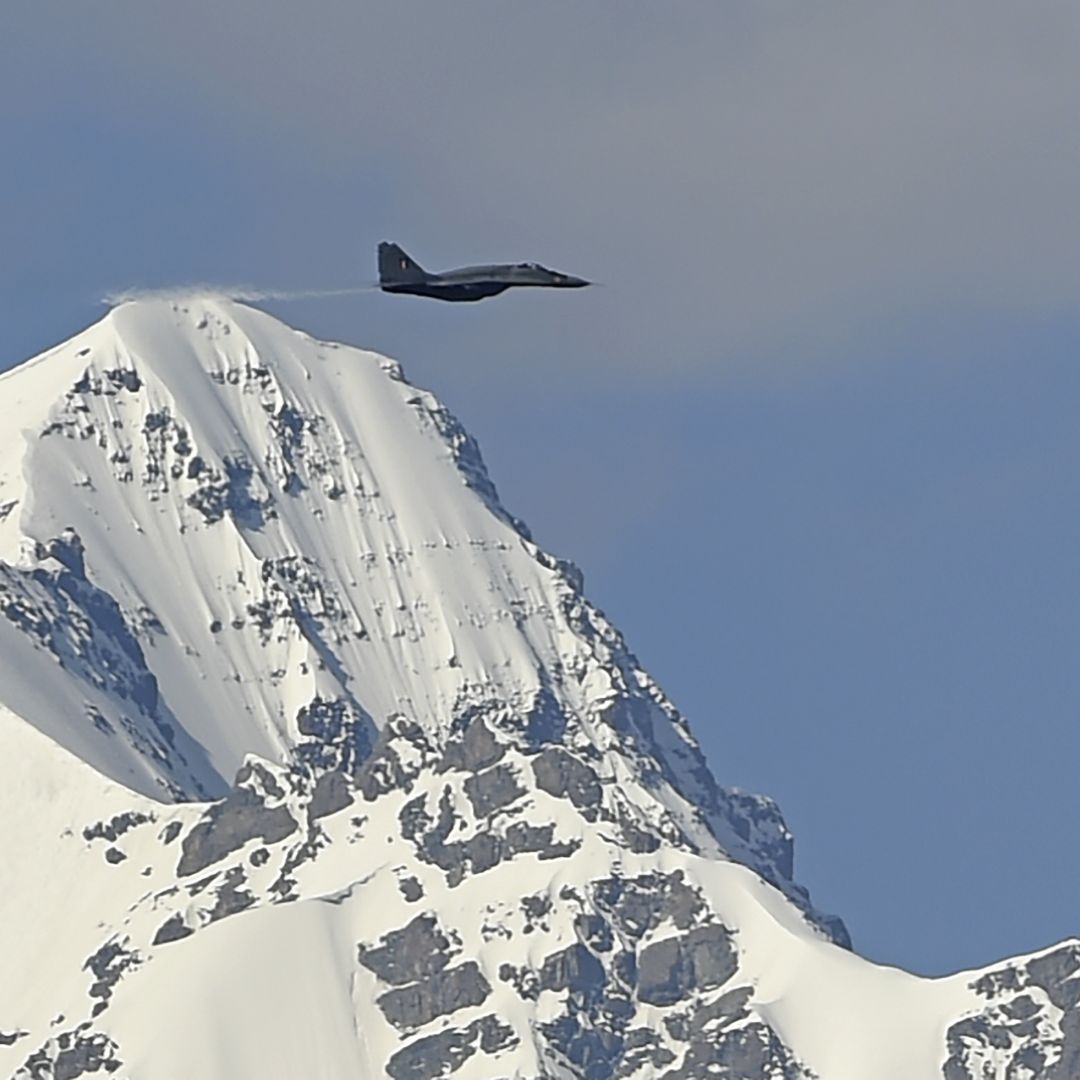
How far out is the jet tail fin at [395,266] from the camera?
189m

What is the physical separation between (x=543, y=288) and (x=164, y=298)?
653 inches

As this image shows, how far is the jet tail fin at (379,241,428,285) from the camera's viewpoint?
7441 inches

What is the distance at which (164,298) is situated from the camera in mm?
170875

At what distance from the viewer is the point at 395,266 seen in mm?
195625

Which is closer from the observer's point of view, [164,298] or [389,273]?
[164,298]

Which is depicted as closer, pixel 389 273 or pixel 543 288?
pixel 543 288

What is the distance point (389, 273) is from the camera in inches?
7682

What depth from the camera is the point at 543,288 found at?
7121 inches

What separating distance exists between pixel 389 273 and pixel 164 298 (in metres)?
25.4

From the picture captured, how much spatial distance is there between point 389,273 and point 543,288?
15.6 metres
